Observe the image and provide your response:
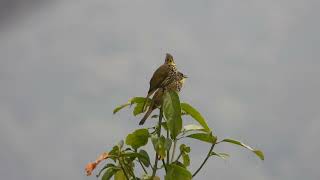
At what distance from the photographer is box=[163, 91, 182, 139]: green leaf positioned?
4.75m

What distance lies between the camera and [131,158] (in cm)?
505

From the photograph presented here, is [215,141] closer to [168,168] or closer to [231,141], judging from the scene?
[231,141]

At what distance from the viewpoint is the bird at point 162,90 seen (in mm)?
5230

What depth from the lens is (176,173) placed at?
4.66 metres

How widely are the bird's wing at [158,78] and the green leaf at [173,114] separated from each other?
1.77ft

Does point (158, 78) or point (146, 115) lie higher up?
point (158, 78)

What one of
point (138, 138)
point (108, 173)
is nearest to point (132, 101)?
point (138, 138)

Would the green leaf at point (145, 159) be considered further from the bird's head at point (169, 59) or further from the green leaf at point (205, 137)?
the bird's head at point (169, 59)

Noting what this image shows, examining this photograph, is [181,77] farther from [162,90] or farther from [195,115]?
[195,115]

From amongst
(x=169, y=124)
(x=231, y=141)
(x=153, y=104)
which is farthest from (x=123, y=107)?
(x=231, y=141)

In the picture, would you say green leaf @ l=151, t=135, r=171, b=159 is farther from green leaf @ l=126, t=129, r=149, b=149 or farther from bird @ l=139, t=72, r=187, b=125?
bird @ l=139, t=72, r=187, b=125

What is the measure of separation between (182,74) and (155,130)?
0.70 metres

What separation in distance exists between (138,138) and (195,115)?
60cm

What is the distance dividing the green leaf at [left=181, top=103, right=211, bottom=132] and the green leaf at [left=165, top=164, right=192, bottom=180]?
1.83 feet
